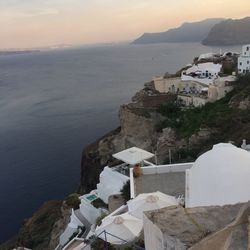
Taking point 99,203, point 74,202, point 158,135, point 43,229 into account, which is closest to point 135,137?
point 158,135

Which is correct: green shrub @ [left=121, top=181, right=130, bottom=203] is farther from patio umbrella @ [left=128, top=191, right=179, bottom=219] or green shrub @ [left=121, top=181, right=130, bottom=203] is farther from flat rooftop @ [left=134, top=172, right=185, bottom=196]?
patio umbrella @ [left=128, top=191, right=179, bottom=219]

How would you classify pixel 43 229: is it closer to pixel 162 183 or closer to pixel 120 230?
pixel 162 183

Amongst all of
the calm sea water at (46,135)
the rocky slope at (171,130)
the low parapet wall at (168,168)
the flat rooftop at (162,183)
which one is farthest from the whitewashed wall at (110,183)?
the calm sea water at (46,135)

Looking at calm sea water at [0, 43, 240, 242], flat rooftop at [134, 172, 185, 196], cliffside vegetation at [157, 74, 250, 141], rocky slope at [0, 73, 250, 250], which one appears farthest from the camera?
calm sea water at [0, 43, 240, 242]

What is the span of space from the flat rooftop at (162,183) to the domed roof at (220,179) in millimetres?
4424

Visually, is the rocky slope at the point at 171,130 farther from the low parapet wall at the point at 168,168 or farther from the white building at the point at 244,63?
the white building at the point at 244,63

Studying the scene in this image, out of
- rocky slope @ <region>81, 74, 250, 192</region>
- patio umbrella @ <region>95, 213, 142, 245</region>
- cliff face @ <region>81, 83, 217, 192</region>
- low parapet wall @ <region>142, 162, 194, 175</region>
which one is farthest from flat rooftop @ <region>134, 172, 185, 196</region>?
cliff face @ <region>81, 83, 217, 192</region>

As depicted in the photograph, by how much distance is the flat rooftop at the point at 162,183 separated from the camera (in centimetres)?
1739

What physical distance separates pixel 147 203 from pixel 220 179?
13.1 ft

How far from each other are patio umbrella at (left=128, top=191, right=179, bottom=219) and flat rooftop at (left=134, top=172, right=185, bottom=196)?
84.7 inches

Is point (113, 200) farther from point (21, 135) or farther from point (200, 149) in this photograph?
point (21, 135)

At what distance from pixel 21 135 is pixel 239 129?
135ft

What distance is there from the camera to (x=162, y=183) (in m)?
18.0

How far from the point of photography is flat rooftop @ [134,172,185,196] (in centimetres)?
1739
